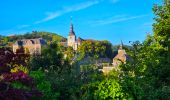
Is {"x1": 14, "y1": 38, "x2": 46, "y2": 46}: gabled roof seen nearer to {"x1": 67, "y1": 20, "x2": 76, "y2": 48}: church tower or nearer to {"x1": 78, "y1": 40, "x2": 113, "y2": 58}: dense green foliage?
{"x1": 78, "y1": 40, "x2": 113, "y2": 58}: dense green foliage

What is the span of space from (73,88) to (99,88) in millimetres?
1250

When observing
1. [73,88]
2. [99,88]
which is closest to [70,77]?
[73,88]

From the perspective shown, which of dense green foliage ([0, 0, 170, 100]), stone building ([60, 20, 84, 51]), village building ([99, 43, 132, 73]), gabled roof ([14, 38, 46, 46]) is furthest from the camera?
stone building ([60, 20, 84, 51])

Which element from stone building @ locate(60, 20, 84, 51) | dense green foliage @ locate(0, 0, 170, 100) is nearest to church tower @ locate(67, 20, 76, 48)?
stone building @ locate(60, 20, 84, 51)

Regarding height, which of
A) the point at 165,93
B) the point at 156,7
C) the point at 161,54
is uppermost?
the point at 156,7

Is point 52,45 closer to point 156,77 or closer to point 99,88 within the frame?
point 156,77

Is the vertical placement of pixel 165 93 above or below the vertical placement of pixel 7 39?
below

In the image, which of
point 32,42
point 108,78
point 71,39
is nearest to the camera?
point 108,78

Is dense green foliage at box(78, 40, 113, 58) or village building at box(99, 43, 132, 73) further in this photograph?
dense green foliage at box(78, 40, 113, 58)

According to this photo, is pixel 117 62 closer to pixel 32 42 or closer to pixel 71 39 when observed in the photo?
pixel 32 42

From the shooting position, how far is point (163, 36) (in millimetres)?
19984

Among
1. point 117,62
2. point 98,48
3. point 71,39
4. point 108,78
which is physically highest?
point 71,39

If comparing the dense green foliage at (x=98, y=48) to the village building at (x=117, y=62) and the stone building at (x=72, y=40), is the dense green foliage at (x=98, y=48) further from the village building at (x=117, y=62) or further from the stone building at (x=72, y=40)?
the village building at (x=117, y=62)

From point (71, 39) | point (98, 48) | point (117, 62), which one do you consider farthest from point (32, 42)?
point (117, 62)
